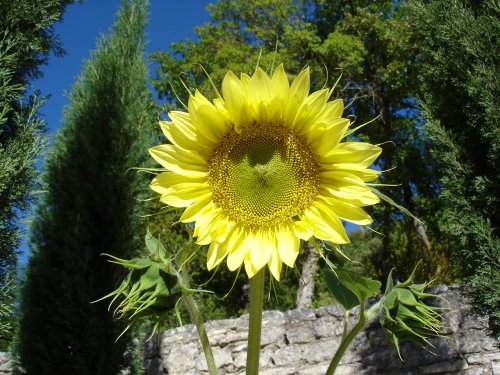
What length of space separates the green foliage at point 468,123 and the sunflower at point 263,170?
3.66 metres

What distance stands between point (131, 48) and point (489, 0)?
343cm

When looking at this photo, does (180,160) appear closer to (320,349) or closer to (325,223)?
(325,223)

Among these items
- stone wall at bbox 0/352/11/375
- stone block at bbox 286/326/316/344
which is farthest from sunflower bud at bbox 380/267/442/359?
stone wall at bbox 0/352/11/375

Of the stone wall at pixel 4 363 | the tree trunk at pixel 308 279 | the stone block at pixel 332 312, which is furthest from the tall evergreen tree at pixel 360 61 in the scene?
the stone wall at pixel 4 363

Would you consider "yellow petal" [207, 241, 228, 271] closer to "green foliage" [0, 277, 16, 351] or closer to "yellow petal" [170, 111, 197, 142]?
"yellow petal" [170, 111, 197, 142]

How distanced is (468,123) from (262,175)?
4039 millimetres

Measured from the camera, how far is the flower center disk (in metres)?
1.36

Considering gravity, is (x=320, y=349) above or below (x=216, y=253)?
below

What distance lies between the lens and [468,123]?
4895mm

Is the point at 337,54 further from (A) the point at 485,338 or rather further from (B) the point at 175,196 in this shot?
(B) the point at 175,196

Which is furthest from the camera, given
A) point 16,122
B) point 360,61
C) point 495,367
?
point 360,61

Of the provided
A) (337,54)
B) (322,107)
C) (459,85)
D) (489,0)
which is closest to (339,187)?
(322,107)

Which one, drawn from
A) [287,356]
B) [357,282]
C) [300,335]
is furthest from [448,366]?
[357,282]

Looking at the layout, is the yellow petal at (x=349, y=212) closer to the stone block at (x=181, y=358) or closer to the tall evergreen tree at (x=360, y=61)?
the stone block at (x=181, y=358)
